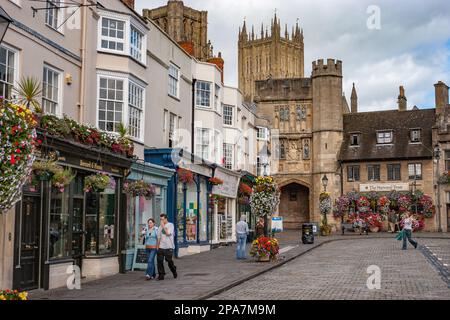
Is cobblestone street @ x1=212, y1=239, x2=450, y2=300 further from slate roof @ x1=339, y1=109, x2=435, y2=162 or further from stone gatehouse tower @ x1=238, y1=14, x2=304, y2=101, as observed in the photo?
stone gatehouse tower @ x1=238, y1=14, x2=304, y2=101

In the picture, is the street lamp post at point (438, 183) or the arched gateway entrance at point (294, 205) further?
the arched gateway entrance at point (294, 205)

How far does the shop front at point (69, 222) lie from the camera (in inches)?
531

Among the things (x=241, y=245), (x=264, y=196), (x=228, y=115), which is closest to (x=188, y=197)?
(x=264, y=196)

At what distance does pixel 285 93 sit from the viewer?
5981 cm

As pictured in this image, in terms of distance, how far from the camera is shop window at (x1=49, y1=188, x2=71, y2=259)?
14539mm

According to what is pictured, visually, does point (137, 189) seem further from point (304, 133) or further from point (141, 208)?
point (304, 133)

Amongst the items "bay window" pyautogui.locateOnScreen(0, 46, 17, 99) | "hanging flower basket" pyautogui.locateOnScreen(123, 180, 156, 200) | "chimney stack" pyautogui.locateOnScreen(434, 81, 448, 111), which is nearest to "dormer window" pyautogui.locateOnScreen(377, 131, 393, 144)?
"chimney stack" pyautogui.locateOnScreen(434, 81, 448, 111)

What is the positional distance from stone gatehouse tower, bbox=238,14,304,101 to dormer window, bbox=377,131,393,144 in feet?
182

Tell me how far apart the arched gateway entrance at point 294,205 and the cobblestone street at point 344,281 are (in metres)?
36.2

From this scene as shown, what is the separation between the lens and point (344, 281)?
15664 millimetres

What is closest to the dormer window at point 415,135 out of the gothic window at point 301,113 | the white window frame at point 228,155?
the gothic window at point 301,113

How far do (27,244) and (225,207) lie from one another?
20.0 metres

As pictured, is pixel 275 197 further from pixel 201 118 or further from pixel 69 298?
pixel 69 298

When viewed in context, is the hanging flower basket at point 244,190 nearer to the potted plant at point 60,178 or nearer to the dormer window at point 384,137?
the potted plant at point 60,178
